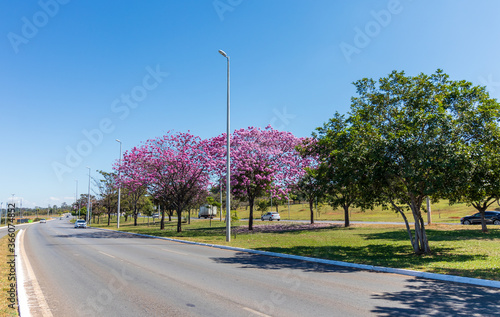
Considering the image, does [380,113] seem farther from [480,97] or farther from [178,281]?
[178,281]

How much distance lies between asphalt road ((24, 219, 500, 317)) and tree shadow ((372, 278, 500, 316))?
0.02 meters

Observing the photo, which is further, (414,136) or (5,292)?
(414,136)

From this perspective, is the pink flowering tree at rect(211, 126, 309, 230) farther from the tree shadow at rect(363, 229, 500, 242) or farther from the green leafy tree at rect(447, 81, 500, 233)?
the green leafy tree at rect(447, 81, 500, 233)

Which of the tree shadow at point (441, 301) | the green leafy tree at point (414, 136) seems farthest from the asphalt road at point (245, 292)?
the green leafy tree at point (414, 136)

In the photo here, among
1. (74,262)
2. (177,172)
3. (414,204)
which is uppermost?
(177,172)

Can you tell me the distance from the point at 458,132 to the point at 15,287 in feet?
52.1

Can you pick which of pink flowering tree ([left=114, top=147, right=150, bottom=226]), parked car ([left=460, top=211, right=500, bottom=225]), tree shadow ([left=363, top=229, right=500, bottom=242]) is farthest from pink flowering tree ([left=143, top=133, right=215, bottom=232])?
parked car ([left=460, top=211, right=500, bottom=225])

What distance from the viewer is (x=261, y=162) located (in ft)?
96.3

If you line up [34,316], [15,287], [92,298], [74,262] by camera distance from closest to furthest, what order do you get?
[34,316] → [92,298] → [15,287] → [74,262]

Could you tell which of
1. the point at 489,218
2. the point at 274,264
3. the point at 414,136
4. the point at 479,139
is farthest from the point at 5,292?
the point at 489,218

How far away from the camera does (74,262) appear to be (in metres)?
13.2

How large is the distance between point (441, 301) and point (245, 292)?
4.56m

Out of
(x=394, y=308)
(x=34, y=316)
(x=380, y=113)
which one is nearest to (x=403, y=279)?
(x=394, y=308)

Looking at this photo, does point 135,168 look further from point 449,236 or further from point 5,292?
point 449,236
